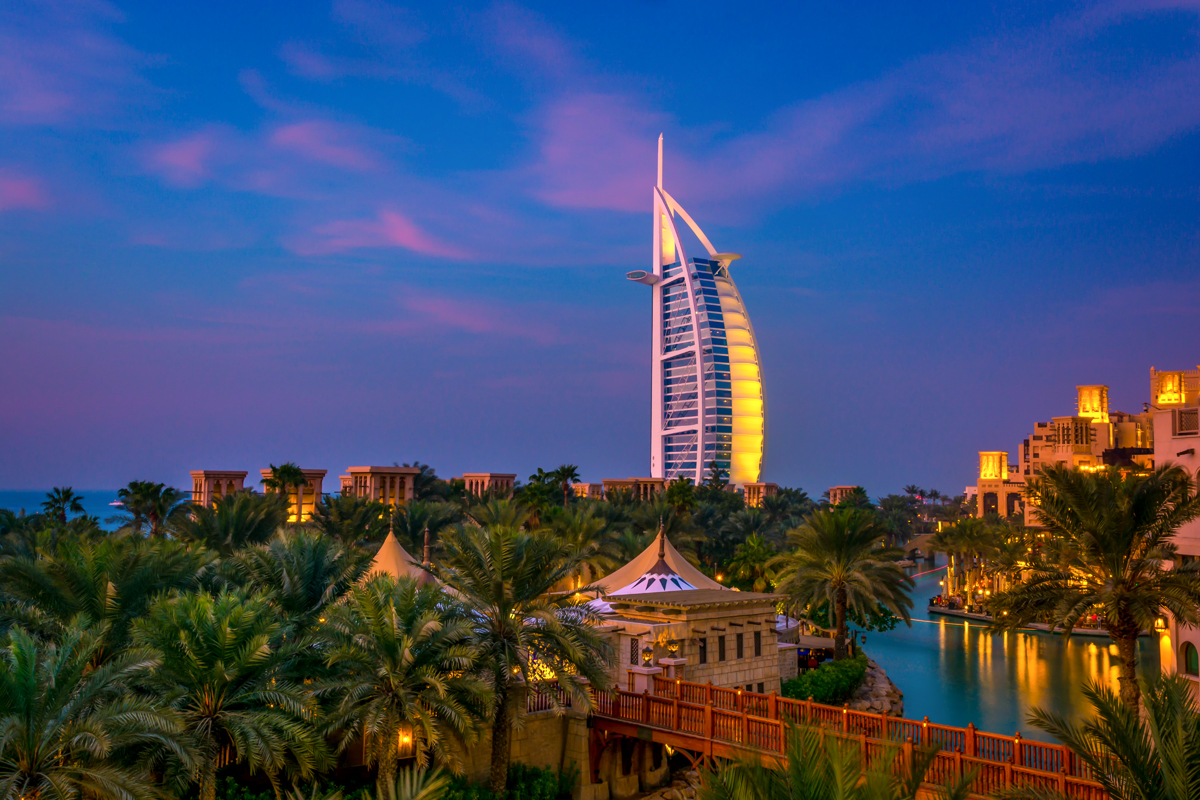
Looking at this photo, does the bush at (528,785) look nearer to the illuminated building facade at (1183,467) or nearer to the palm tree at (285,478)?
the illuminated building facade at (1183,467)

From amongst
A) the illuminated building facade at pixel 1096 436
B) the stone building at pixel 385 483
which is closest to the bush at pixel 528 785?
the stone building at pixel 385 483

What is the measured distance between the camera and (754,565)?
3825cm

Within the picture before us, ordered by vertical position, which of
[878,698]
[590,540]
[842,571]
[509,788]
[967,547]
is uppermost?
[590,540]

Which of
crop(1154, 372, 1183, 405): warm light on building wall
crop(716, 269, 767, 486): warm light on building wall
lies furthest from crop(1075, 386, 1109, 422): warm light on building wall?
crop(716, 269, 767, 486): warm light on building wall

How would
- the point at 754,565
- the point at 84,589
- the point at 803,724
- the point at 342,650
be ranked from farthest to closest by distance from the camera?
1. the point at 754,565
2. the point at 84,589
3. the point at 342,650
4. the point at 803,724

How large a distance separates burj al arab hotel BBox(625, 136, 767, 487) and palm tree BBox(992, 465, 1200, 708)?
10166 cm

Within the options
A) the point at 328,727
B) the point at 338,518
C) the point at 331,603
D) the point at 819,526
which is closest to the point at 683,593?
the point at 819,526

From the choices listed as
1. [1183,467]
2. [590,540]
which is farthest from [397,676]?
[590,540]

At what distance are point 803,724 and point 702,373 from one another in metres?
110

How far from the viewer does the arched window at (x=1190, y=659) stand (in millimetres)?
20905

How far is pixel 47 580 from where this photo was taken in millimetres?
16844

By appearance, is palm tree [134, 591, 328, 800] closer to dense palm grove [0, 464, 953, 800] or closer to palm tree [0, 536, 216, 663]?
dense palm grove [0, 464, 953, 800]

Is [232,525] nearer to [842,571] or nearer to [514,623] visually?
[514,623]

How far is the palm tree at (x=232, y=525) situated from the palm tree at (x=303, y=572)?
1399 centimetres
